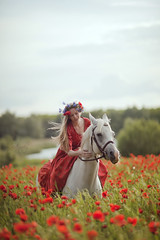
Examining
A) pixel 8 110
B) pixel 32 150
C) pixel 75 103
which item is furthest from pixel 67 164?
pixel 8 110

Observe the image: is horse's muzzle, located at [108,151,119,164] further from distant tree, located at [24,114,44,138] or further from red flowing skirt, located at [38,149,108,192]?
distant tree, located at [24,114,44,138]

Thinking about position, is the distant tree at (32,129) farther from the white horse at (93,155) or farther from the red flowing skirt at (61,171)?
the white horse at (93,155)

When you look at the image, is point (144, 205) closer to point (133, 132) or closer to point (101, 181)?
point (101, 181)

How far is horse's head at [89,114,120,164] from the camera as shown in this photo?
11.3 ft

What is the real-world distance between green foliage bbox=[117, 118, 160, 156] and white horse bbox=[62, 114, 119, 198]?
34.6 ft

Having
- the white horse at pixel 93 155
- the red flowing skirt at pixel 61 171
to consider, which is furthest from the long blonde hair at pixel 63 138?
the white horse at pixel 93 155

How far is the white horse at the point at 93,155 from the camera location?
354cm

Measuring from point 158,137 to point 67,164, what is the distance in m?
10.8

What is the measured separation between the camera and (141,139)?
14.4m

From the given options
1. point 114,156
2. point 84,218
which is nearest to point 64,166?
point 114,156

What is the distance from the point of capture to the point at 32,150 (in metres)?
36.2

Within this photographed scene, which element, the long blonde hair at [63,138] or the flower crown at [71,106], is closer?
the long blonde hair at [63,138]

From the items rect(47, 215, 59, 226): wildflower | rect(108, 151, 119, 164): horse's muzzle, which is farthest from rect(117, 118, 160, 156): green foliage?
rect(47, 215, 59, 226): wildflower

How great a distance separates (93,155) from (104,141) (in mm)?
457
